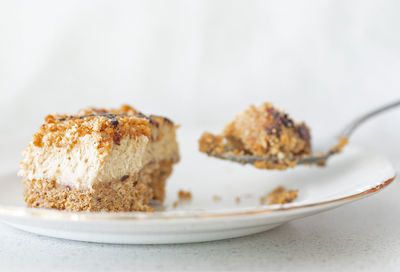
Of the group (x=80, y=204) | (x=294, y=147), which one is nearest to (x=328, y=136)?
(x=294, y=147)

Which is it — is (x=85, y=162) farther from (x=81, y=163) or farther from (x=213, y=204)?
→ (x=213, y=204)

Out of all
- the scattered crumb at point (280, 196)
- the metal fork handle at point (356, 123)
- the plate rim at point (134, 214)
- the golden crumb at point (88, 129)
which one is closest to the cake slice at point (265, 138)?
the scattered crumb at point (280, 196)

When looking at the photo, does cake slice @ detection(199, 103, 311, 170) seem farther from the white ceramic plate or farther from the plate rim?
the plate rim

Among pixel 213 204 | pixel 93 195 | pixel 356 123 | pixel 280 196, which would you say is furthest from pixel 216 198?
pixel 356 123

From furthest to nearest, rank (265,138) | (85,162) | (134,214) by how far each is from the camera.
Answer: (265,138), (85,162), (134,214)

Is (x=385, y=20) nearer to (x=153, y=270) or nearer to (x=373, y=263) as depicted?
(x=373, y=263)
